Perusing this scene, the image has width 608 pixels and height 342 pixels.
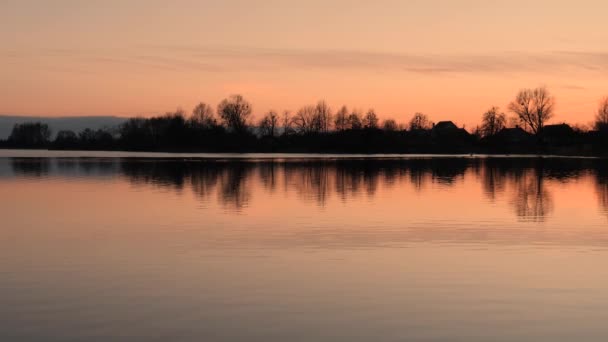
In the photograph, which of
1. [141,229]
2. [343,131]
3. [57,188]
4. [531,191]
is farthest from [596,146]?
[141,229]

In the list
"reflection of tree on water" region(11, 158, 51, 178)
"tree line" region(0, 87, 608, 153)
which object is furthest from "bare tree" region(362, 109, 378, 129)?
"reflection of tree on water" region(11, 158, 51, 178)

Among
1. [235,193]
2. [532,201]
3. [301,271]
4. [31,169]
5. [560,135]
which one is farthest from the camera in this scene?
[560,135]

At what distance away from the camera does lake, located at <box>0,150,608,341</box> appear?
10820 millimetres

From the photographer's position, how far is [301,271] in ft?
50.3

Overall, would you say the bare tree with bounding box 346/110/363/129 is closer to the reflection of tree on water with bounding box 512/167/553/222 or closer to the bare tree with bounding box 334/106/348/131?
the bare tree with bounding box 334/106/348/131

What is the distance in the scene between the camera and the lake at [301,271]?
10.8 m

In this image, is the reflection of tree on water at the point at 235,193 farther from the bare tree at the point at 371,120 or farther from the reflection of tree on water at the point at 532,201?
the bare tree at the point at 371,120

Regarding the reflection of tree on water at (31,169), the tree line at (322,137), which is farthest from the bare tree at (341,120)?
the reflection of tree on water at (31,169)

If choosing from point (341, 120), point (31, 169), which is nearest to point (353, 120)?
point (341, 120)

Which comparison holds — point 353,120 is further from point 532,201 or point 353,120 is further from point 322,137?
point 532,201

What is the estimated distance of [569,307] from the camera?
12.1 m

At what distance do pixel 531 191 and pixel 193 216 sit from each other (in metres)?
22.9

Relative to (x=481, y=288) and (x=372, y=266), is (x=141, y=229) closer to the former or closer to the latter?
(x=372, y=266)

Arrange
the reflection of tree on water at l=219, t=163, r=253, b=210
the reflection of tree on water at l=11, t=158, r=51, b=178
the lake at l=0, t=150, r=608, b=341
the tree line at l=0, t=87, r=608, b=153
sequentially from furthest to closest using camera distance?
the tree line at l=0, t=87, r=608, b=153, the reflection of tree on water at l=11, t=158, r=51, b=178, the reflection of tree on water at l=219, t=163, r=253, b=210, the lake at l=0, t=150, r=608, b=341
